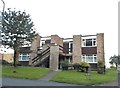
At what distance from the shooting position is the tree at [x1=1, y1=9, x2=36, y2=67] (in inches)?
1490

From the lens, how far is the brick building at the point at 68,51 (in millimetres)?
46031

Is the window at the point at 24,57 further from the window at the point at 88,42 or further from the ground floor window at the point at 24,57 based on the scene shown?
the window at the point at 88,42

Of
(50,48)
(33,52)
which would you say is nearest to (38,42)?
(33,52)

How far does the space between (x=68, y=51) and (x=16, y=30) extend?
595 inches

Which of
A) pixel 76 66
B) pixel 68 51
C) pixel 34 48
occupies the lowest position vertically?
pixel 76 66

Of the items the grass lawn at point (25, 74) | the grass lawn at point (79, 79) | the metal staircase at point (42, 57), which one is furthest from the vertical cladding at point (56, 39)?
the grass lawn at point (79, 79)

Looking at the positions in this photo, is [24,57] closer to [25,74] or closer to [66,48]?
[66,48]

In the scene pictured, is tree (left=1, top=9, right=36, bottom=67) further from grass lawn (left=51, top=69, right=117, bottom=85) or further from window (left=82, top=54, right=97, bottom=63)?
window (left=82, top=54, right=97, bottom=63)

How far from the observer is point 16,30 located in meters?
37.8

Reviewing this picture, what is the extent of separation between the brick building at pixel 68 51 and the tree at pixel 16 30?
748 cm

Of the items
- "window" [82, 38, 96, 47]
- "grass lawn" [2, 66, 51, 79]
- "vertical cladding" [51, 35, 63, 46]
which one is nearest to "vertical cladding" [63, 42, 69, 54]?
"vertical cladding" [51, 35, 63, 46]

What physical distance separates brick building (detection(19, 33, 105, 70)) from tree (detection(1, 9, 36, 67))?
7478 millimetres

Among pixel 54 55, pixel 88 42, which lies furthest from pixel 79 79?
pixel 88 42

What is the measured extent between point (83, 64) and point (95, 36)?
27.5 ft
